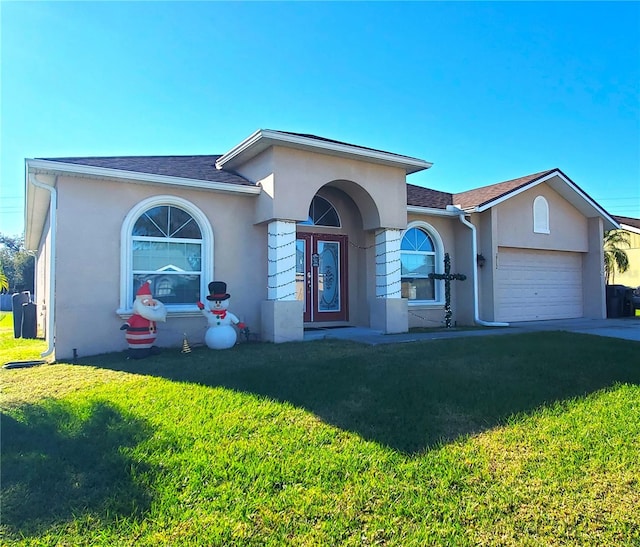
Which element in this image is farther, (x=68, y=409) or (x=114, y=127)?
(x=114, y=127)

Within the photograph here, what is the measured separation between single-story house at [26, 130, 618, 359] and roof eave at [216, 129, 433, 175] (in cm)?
4

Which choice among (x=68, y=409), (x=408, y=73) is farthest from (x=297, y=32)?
(x=68, y=409)

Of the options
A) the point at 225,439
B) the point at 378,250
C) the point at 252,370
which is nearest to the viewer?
the point at 225,439

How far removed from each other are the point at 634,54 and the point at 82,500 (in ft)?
45.6

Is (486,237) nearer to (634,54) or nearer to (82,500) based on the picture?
(634,54)

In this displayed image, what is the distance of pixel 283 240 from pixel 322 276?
249 cm

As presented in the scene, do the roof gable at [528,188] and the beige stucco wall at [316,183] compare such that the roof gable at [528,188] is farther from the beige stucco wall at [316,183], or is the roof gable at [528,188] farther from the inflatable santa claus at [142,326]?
the inflatable santa claus at [142,326]

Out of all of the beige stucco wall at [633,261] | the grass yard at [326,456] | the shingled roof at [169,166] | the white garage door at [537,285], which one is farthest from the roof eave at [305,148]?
the beige stucco wall at [633,261]

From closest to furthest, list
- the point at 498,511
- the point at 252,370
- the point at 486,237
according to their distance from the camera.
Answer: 1. the point at 498,511
2. the point at 252,370
3. the point at 486,237

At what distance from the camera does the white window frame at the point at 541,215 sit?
49.2 feet

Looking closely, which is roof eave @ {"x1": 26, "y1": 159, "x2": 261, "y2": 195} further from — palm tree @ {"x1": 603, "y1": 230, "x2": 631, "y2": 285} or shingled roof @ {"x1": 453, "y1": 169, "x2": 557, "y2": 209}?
palm tree @ {"x1": 603, "y1": 230, "x2": 631, "y2": 285}

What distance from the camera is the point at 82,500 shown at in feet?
10.4

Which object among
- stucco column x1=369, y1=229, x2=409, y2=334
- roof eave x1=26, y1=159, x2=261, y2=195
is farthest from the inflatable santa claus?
stucco column x1=369, y1=229, x2=409, y2=334

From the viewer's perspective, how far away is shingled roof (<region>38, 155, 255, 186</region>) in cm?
918
